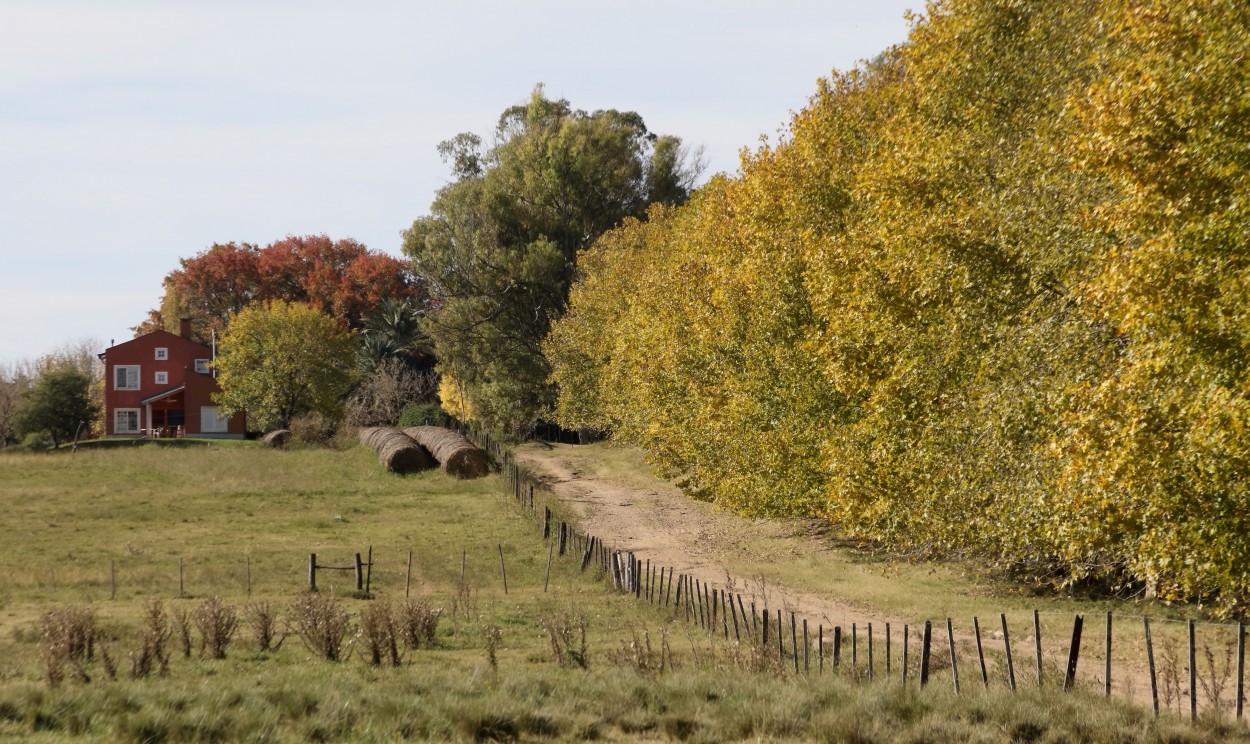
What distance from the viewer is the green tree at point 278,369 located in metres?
71.7

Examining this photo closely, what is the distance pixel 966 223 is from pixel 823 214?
886cm

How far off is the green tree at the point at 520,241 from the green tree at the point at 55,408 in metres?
23.6

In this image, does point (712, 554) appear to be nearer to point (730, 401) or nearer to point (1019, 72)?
point (730, 401)

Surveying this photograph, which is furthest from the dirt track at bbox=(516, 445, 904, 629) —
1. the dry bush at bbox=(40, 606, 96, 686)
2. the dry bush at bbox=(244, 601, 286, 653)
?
the dry bush at bbox=(40, 606, 96, 686)

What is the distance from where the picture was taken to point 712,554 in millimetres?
32344

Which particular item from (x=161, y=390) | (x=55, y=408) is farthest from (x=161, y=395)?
(x=55, y=408)

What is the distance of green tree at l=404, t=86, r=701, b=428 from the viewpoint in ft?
206

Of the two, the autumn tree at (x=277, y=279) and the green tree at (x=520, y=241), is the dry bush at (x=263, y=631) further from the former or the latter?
the autumn tree at (x=277, y=279)

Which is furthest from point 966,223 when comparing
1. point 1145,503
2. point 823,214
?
point 823,214

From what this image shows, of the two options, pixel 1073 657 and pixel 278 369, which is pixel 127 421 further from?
pixel 1073 657

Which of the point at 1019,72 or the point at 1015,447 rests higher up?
the point at 1019,72

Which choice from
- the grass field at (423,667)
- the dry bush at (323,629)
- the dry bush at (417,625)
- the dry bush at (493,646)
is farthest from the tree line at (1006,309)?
the dry bush at (323,629)

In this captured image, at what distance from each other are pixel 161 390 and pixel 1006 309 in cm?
7269

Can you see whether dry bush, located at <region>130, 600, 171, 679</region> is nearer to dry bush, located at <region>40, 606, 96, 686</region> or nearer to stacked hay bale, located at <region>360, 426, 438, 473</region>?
dry bush, located at <region>40, 606, 96, 686</region>
